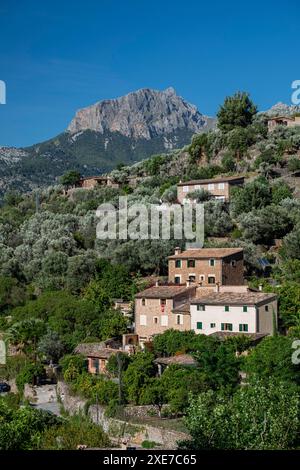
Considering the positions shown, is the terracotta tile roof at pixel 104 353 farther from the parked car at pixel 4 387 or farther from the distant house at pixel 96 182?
the distant house at pixel 96 182

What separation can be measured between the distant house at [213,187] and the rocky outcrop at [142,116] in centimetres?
10427

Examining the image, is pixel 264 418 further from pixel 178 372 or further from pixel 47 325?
pixel 47 325

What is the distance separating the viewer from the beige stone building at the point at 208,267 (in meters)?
38.6

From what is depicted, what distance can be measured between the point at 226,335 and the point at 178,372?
161 inches

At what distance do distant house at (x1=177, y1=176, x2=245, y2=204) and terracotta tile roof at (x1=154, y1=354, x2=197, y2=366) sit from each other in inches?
983

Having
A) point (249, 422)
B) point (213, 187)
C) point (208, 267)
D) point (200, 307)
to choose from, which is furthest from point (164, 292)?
point (213, 187)

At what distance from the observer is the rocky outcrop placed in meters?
165

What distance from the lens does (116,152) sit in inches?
5787

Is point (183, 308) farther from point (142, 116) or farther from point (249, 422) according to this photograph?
point (142, 116)

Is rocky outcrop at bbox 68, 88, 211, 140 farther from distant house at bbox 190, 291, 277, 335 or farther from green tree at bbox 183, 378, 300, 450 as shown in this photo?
green tree at bbox 183, 378, 300, 450

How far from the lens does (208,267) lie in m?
38.8

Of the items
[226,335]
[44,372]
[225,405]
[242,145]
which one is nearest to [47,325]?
[44,372]

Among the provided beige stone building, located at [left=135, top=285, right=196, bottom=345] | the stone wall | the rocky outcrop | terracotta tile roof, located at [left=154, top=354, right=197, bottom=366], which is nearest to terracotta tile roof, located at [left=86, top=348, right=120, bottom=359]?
beige stone building, located at [left=135, top=285, right=196, bottom=345]

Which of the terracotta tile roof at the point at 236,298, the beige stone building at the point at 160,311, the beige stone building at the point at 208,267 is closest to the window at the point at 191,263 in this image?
the beige stone building at the point at 208,267
